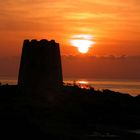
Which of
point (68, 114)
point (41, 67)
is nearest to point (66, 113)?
point (68, 114)

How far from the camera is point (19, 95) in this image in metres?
47.0

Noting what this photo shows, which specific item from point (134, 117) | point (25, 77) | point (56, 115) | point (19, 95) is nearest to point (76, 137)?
point (56, 115)

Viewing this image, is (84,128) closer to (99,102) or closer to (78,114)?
(78,114)


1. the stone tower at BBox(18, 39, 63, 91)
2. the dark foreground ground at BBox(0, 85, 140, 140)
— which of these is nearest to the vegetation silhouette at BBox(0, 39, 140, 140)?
the dark foreground ground at BBox(0, 85, 140, 140)

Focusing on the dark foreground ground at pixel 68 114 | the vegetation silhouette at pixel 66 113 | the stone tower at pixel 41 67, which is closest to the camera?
the dark foreground ground at pixel 68 114

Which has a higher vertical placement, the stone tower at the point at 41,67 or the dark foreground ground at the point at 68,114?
the stone tower at the point at 41,67

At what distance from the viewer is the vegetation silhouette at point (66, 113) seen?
112 feet

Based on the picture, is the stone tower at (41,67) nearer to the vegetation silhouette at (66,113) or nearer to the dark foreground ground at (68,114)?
the vegetation silhouette at (66,113)

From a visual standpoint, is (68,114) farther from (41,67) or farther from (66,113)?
(41,67)

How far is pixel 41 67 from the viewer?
50000mm

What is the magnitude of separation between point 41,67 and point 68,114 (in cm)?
896

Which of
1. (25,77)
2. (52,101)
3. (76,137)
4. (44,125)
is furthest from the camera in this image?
(25,77)

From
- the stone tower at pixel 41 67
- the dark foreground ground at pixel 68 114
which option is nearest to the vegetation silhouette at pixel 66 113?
the dark foreground ground at pixel 68 114

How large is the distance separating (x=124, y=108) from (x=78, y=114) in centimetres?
519
